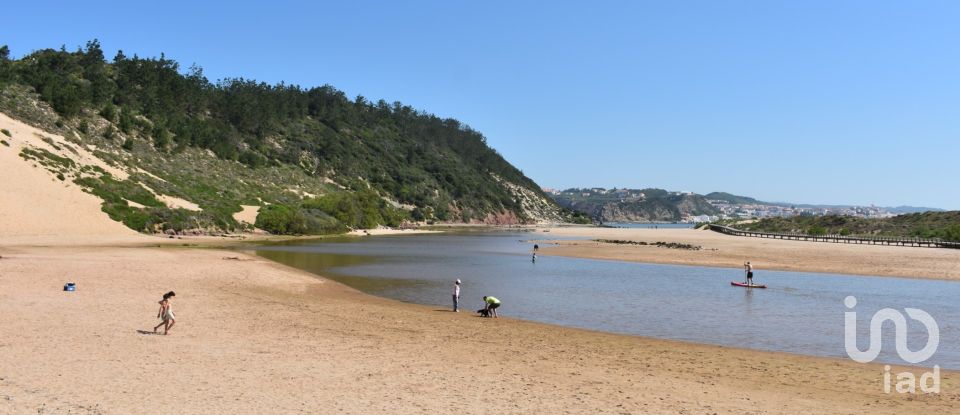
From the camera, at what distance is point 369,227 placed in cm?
10725

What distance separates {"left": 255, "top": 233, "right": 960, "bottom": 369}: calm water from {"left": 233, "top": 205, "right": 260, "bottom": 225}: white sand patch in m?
26.6

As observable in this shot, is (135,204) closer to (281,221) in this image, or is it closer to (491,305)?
(281,221)

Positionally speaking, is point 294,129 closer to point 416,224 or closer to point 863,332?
point 416,224

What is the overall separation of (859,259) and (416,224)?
105652mm

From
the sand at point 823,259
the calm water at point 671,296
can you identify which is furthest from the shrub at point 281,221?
the sand at point 823,259

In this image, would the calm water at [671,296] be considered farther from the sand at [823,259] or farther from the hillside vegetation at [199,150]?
the hillside vegetation at [199,150]

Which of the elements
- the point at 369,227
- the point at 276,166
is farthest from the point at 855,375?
the point at 276,166

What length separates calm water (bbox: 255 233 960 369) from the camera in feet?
73.4

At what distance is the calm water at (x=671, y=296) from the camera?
22.4 meters

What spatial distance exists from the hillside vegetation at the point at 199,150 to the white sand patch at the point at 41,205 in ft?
5.54

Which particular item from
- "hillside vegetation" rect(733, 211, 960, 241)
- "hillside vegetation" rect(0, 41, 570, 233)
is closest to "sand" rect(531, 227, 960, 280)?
"hillside vegetation" rect(733, 211, 960, 241)

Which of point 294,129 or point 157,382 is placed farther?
point 294,129

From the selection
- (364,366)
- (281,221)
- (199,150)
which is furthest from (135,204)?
(364,366)

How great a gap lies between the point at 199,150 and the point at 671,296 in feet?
324
